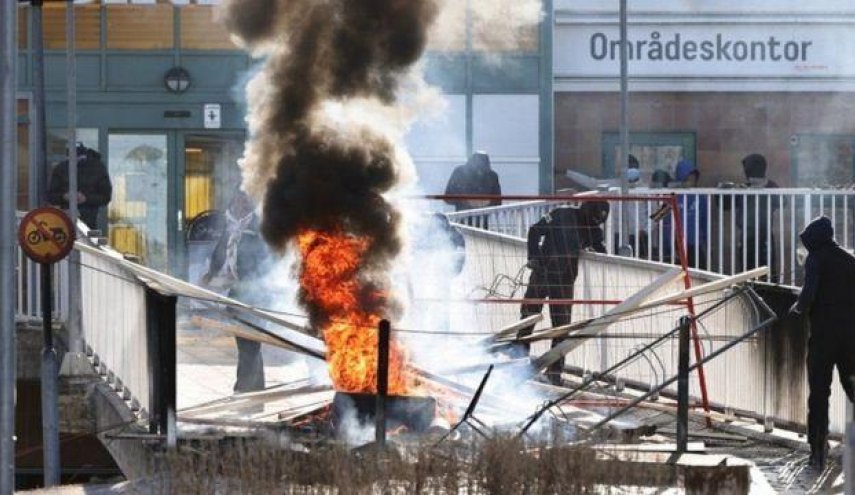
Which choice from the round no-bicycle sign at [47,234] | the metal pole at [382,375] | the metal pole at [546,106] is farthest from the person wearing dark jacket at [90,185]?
the metal pole at [382,375]

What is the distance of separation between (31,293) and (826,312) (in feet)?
27.8

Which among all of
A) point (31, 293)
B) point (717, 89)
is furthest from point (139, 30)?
point (31, 293)

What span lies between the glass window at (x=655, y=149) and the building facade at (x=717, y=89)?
14 mm

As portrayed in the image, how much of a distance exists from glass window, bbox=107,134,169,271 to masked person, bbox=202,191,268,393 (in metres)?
8.21

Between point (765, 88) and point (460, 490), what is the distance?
1850 centimetres

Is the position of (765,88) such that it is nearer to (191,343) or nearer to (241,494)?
(191,343)

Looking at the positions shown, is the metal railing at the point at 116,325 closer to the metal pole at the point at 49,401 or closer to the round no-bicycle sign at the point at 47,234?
the metal pole at the point at 49,401

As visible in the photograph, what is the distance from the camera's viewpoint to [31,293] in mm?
19156

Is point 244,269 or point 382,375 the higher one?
point 244,269

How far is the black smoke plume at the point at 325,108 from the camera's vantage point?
14516 millimetres

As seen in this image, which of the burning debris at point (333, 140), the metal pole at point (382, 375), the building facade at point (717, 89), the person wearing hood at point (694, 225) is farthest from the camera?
the building facade at point (717, 89)

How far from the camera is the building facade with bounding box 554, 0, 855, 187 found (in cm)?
2742

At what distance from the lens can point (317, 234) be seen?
14344mm

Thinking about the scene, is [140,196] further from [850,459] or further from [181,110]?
[850,459]
